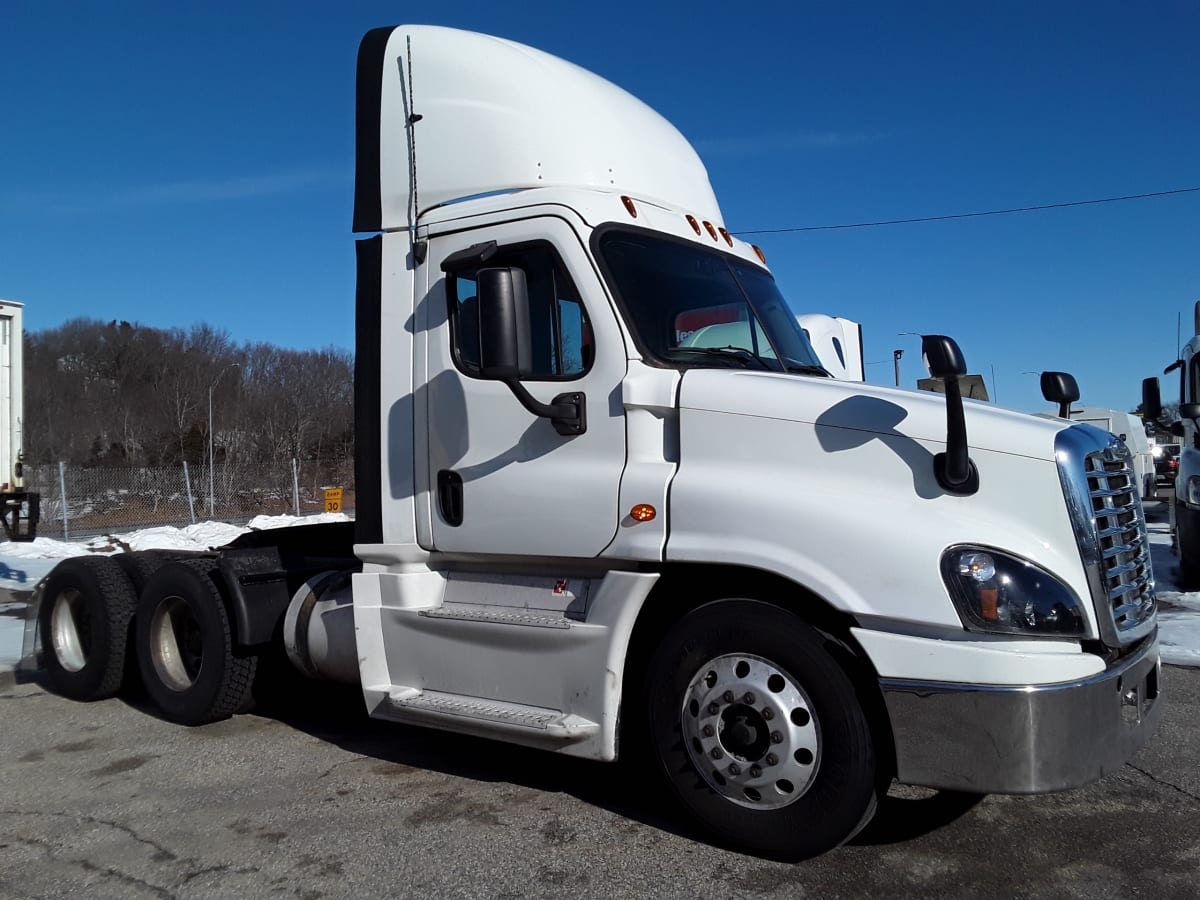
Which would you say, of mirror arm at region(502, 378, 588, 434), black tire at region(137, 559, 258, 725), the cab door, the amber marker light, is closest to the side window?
the cab door

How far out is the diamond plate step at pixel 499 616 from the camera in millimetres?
4191

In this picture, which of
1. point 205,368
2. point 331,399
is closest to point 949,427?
point 331,399

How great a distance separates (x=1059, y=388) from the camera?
4.92 metres

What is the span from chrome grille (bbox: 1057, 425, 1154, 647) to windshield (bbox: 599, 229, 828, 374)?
133 centimetres

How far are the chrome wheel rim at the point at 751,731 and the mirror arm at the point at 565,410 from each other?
1.10 meters

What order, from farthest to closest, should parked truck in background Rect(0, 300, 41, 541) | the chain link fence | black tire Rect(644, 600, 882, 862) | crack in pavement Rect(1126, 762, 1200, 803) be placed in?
the chain link fence → parked truck in background Rect(0, 300, 41, 541) → crack in pavement Rect(1126, 762, 1200, 803) → black tire Rect(644, 600, 882, 862)

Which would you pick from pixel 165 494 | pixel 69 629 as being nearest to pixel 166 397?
pixel 165 494

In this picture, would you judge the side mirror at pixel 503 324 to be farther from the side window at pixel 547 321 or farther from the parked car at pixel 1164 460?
the parked car at pixel 1164 460

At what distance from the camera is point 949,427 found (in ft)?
11.2

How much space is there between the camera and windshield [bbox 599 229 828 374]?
4.24 metres

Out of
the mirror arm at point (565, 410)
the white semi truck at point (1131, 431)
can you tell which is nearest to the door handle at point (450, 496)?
the mirror arm at point (565, 410)

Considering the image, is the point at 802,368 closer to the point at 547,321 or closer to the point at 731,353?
the point at 731,353

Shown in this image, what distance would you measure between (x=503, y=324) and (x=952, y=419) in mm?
1698

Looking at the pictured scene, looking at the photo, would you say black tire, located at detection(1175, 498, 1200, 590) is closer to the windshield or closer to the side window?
the windshield
